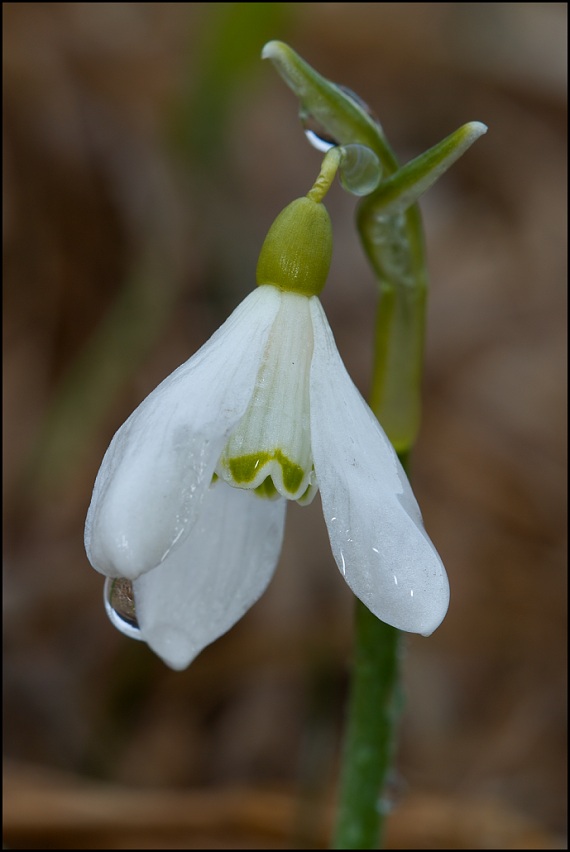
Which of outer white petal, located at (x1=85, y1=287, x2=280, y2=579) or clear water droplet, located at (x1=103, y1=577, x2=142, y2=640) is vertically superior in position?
outer white petal, located at (x1=85, y1=287, x2=280, y2=579)

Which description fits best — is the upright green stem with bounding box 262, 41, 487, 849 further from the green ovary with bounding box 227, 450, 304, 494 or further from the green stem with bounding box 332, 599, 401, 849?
the green ovary with bounding box 227, 450, 304, 494

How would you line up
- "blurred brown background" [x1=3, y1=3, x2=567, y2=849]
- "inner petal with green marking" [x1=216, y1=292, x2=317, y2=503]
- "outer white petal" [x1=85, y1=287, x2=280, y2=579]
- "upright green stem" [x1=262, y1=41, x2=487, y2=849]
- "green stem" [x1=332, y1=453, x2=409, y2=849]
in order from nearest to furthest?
"outer white petal" [x1=85, y1=287, x2=280, y2=579] < "inner petal with green marking" [x1=216, y1=292, x2=317, y2=503] < "upright green stem" [x1=262, y1=41, x2=487, y2=849] < "green stem" [x1=332, y1=453, x2=409, y2=849] < "blurred brown background" [x1=3, y1=3, x2=567, y2=849]

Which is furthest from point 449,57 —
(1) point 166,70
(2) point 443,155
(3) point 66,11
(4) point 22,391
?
(2) point 443,155

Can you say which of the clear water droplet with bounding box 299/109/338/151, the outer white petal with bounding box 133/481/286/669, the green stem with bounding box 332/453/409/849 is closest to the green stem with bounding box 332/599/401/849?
the green stem with bounding box 332/453/409/849

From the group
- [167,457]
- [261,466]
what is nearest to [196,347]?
[261,466]

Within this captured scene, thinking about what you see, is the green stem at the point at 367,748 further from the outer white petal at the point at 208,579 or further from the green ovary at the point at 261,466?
the green ovary at the point at 261,466

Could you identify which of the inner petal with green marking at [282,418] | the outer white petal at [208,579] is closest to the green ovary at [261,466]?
the inner petal with green marking at [282,418]
